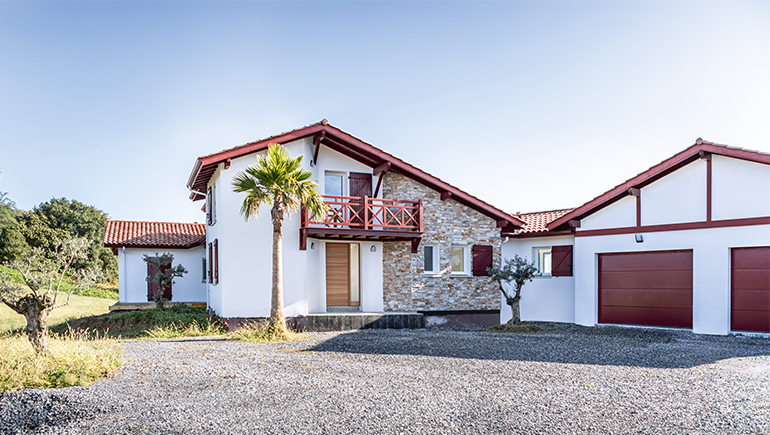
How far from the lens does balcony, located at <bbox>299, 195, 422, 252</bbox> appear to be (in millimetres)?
15789

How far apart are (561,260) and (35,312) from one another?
52.1 feet

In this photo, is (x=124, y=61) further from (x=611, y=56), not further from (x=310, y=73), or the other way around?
(x=611, y=56)

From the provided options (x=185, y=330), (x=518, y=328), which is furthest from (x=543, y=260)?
(x=185, y=330)

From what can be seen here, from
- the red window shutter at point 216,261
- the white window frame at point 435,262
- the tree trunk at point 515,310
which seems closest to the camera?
the tree trunk at point 515,310

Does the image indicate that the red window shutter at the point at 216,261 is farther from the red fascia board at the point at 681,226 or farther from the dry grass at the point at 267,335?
the red fascia board at the point at 681,226

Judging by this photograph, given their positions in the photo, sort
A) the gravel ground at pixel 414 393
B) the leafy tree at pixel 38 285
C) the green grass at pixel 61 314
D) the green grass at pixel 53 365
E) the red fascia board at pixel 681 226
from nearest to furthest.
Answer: the gravel ground at pixel 414 393 < the green grass at pixel 53 365 < the leafy tree at pixel 38 285 < the red fascia board at pixel 681 226 < the green grass at pixel 61 314

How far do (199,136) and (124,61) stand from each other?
307 centimetres

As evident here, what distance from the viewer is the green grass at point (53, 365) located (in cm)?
718

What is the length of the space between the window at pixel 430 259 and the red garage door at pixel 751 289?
349 inches

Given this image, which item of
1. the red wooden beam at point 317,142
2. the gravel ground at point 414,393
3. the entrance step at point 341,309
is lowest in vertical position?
the entrance step at point 341,309

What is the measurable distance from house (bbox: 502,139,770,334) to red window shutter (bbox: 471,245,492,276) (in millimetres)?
1861

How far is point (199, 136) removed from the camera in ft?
51.3

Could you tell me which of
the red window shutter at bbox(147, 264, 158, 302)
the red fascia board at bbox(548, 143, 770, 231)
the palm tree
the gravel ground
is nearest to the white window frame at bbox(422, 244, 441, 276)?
the red fascia board at bbox(548, 143, 770, 231)

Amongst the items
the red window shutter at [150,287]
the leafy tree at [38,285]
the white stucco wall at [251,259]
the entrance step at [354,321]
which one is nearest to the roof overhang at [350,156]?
the white stucco wall at [251,259]
